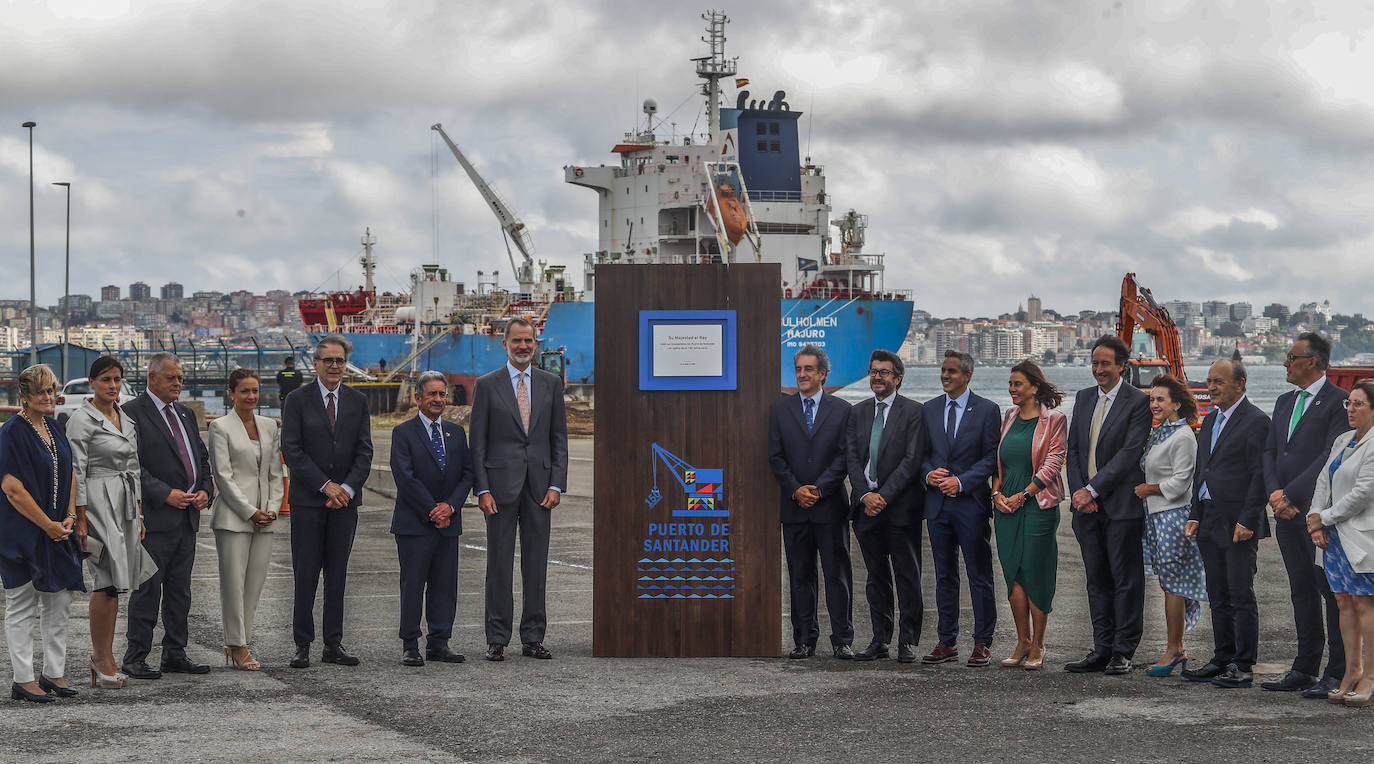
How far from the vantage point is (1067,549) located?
13.0 meters

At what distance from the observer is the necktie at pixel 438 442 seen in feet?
25.0

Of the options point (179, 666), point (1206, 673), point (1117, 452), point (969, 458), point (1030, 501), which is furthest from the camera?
point (969, 458)

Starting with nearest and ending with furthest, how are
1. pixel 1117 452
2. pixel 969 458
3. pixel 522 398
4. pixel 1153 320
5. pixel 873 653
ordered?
pixel 1117 452 < pixel 969 458 < pixel 873 653 < pixel 522 398 < pixel 1153 320

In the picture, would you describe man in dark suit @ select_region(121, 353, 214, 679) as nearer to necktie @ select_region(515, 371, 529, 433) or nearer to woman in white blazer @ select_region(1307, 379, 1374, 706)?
necktie @ select_region(515, 371, 529, 433)

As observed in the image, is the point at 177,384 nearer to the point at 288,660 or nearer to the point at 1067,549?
the point at 288,660

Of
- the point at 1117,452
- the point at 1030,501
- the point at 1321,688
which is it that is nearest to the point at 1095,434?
the point at 1117,452

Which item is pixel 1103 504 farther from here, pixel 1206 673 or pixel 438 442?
pixel 438 442

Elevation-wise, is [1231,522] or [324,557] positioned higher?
[1231,522]

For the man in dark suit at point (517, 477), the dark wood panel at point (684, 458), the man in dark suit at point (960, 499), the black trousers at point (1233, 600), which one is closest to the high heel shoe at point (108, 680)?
the man in dark suit at point (517, 477)

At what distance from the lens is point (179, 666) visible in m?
6.99

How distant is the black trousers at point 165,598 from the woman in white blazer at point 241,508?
18cm

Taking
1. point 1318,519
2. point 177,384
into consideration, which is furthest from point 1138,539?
point 177,384

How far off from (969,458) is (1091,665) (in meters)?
1.21

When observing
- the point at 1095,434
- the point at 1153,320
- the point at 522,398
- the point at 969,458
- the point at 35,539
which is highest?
the point at 1153,320
